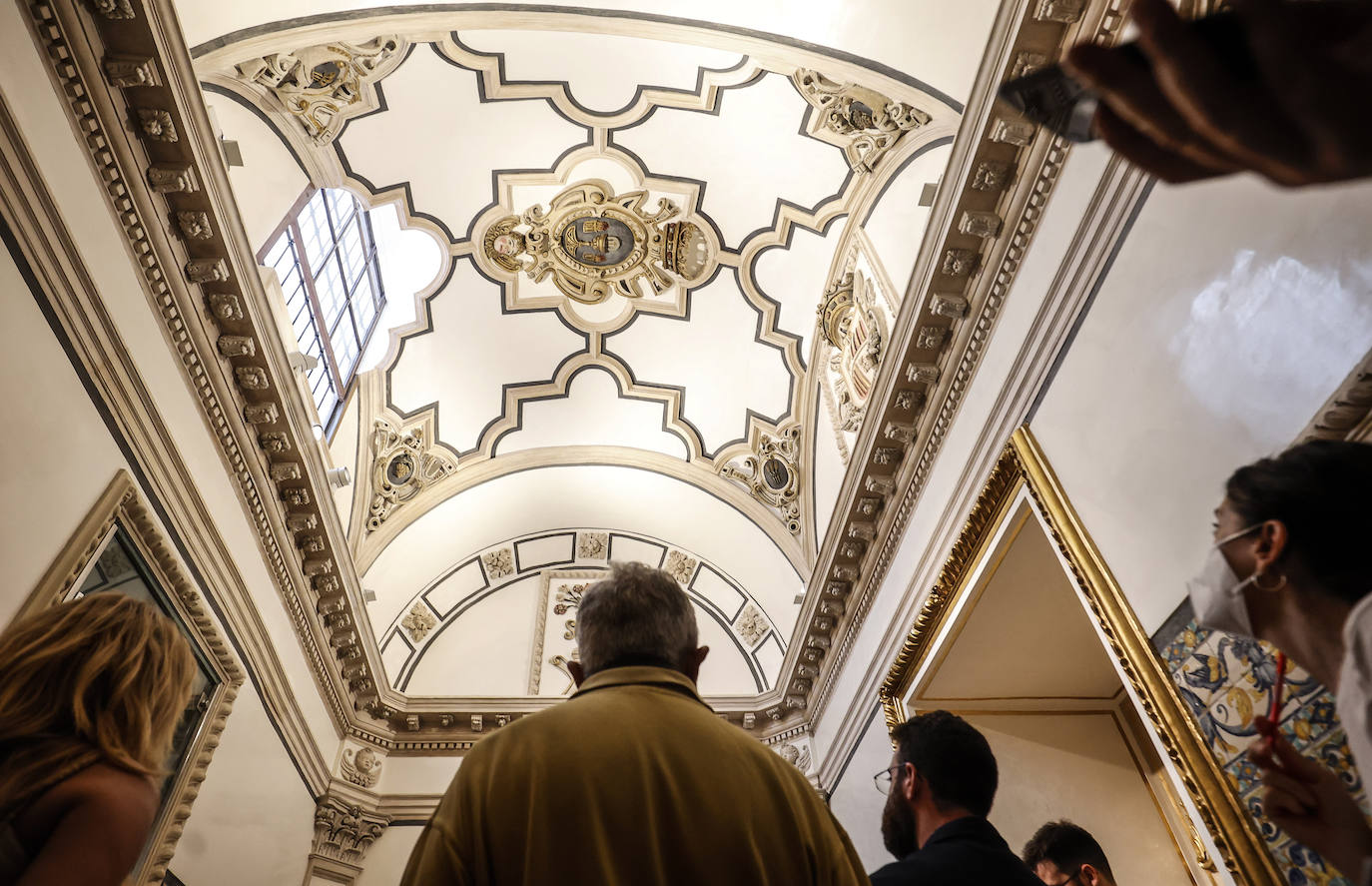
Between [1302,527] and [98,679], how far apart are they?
91.8 inches

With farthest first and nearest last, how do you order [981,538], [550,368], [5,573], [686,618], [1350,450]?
[550,368], [981,538], [5,573], [686,618], [1350,450]

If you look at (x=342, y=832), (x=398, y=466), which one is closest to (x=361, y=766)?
(x=342, y=832)

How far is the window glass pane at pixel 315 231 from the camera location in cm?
682

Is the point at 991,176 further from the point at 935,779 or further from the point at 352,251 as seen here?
the point at 352,251

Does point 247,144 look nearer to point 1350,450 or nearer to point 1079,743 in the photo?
point 1350,450

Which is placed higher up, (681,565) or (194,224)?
(681,565)

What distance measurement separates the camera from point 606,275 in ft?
29.3

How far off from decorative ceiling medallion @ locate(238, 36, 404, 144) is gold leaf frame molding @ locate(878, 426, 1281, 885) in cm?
542

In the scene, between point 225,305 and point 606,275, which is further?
point 606,275

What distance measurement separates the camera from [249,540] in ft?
19.1

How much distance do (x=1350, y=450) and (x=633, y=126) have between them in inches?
277

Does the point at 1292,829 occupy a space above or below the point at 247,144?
below

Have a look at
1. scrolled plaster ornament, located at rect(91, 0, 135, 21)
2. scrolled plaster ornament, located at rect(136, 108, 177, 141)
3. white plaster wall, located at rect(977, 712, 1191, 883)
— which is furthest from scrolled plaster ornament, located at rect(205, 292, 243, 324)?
white plaster wall, located at rect(977, 712, 1191, 883)

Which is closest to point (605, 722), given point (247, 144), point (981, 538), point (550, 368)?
point (981, 538)
